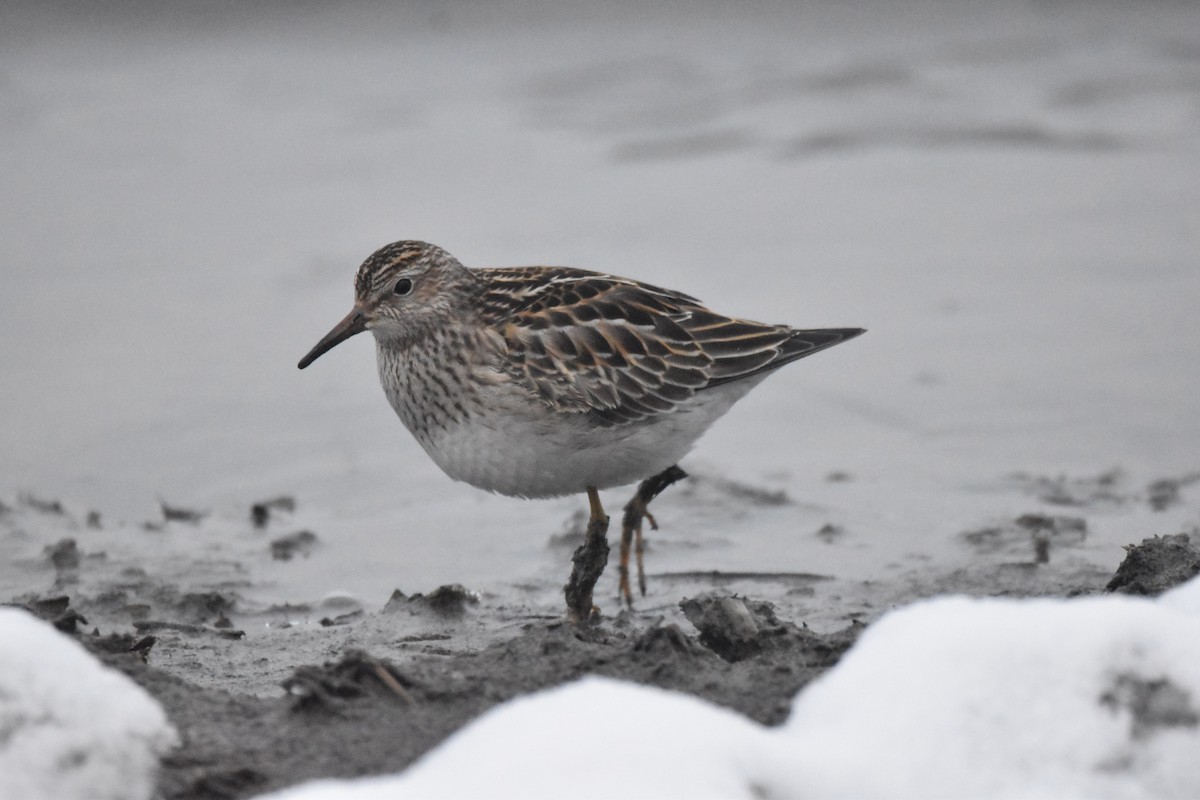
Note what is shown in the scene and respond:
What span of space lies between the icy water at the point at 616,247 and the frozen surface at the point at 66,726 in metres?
3.05

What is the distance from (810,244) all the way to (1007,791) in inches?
316

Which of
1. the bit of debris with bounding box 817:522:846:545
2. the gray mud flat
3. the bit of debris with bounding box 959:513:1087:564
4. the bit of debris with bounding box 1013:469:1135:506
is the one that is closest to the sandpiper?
the bit of debris with bounding box 817:522:846:545

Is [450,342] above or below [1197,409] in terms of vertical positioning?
above

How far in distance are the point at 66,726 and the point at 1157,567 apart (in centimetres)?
347

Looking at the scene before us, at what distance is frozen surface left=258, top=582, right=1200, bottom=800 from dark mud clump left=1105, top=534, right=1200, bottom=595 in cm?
152

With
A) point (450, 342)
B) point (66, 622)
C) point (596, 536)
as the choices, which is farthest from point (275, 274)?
point (66, 622)

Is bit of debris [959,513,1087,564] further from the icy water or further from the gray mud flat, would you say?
the gray mud flat

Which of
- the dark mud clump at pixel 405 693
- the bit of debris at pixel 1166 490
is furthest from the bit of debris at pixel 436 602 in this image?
the bit of debris at pixel 1166 490

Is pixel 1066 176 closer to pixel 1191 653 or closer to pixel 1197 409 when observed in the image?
pixel 1197 409

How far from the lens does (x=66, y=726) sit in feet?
11.5

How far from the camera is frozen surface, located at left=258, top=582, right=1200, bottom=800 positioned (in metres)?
3.29

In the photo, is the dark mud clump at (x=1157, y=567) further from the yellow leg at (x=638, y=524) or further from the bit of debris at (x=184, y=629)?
the bit of debris at (x=184, y=629)

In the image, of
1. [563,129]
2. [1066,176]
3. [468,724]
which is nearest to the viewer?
[468,724]

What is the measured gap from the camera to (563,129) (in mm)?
13359
